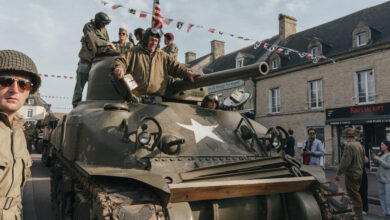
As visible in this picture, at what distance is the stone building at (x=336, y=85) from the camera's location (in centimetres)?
1645

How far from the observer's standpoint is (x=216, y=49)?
112 feet

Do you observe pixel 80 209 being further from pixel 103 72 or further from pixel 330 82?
pixel 330 82

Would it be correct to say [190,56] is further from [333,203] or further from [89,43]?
[333,203]

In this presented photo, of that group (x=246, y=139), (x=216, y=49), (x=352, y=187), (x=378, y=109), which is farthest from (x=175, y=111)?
(x=216, y=49)

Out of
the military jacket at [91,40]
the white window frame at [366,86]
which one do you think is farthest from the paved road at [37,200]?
the white window frame at [366,86]

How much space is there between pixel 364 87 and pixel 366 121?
192 cm

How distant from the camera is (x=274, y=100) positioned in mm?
22453

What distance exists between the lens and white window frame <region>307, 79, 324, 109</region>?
63.2 ft

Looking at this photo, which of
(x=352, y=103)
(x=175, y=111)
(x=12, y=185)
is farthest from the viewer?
(x=352, y=103)

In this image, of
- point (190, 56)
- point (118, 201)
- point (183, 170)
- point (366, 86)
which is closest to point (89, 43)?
point (183, 170)

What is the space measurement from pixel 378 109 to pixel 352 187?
36.6 ft

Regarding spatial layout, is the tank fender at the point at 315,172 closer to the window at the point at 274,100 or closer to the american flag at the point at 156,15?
the american flag at the point at 156,15

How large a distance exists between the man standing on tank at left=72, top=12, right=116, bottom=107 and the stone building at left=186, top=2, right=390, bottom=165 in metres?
13.4

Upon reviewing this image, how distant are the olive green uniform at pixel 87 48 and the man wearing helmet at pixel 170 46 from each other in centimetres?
134
